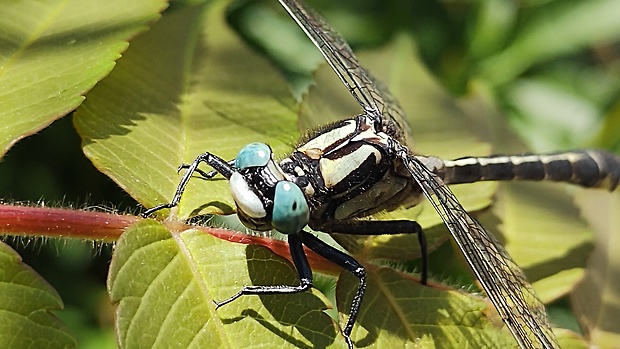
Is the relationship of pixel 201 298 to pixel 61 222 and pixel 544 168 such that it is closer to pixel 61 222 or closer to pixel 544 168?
pixel 61 222

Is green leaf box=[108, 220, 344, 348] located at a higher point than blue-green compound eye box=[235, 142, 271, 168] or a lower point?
lower

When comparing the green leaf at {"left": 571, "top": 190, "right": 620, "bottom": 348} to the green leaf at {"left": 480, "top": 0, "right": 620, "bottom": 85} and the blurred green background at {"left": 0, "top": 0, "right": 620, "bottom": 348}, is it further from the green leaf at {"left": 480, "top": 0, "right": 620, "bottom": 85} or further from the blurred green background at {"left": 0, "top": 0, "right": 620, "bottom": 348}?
the green leaf at {"left": 480, "top": 0, "right": 620, "bottom": 85}

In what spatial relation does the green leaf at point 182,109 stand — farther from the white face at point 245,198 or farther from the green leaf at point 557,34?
the green leaf at point 557,34

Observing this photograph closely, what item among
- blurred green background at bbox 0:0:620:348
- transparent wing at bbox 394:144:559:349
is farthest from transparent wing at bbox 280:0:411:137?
blurred green background at bbox 0:0:620:348

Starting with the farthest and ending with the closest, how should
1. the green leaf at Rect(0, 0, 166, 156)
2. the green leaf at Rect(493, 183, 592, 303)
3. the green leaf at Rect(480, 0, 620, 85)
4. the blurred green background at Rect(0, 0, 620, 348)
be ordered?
the green leaf at Rect(480, 0, 620, 85) → the blurred green background at Rect(0, 0, 620, 348) → the green leaf at Rect(493, 183, 592, 303) → the green leaf at Rect(0, 0, 166, 156)

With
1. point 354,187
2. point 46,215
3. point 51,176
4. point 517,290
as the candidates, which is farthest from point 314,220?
point 51,176

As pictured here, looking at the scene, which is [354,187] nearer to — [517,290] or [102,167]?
[517,290]
